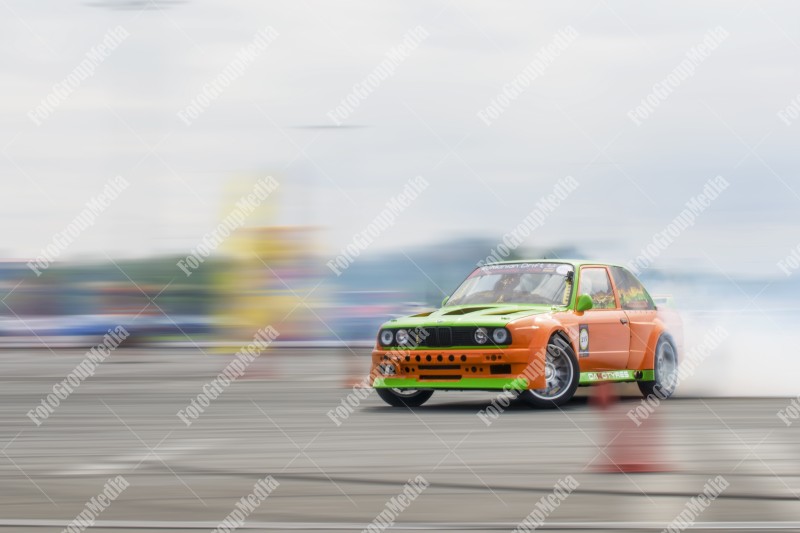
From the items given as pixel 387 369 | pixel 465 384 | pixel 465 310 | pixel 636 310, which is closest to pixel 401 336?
pixel 387 369

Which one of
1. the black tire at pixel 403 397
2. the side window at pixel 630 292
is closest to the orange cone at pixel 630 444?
the black tire at pixel 403 397

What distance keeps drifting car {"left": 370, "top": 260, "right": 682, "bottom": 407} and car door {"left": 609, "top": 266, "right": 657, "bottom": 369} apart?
0.01 metres

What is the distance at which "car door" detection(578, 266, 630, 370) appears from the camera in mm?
14094

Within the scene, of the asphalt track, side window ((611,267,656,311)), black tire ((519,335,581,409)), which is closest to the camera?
the asphalt track

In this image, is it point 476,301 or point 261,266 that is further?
point 261,266

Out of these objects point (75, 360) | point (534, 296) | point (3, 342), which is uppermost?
point (534, 296)

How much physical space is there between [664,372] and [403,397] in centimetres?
319

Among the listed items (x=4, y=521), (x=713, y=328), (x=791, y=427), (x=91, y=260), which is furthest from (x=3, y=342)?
(x=4, y=521)

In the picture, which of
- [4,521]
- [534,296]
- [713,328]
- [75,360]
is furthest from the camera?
[75,360]

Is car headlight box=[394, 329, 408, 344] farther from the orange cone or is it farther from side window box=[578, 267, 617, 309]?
the orange cone

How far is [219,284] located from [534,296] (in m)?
24.1

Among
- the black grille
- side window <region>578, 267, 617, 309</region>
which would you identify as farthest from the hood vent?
side window <region>578, 267, 617, 309</region>

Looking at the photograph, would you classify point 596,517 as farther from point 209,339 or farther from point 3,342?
point 3,342

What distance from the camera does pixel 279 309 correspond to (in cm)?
3316
